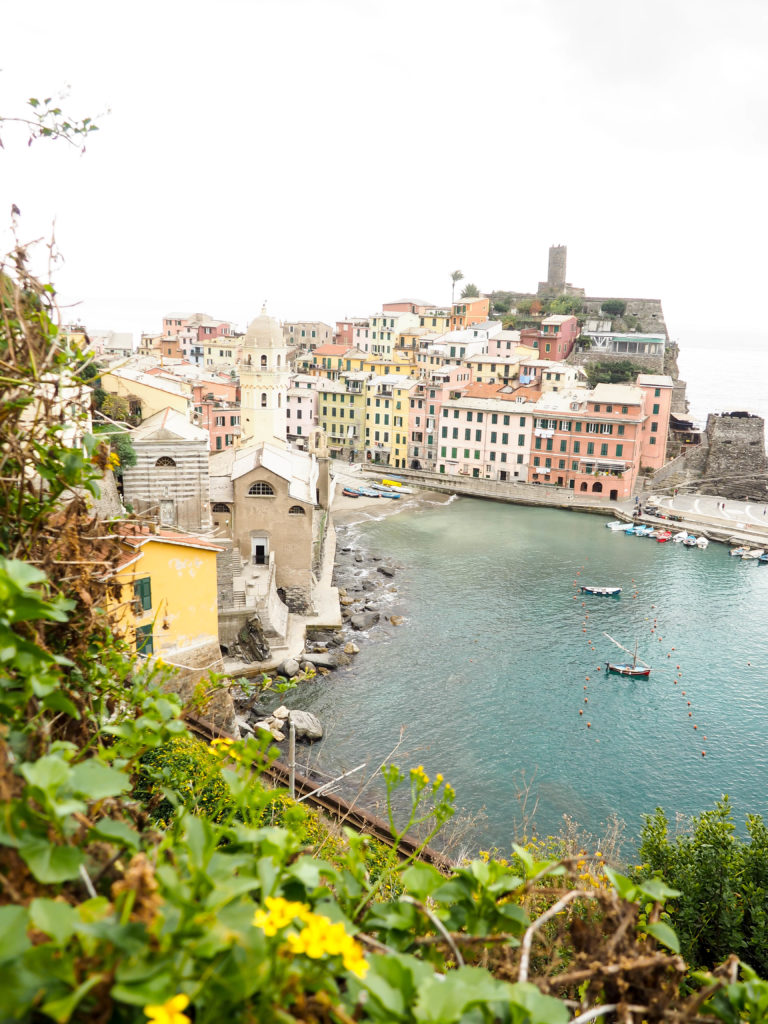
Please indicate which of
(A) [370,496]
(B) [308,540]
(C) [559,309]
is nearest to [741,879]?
(B) [308,540]

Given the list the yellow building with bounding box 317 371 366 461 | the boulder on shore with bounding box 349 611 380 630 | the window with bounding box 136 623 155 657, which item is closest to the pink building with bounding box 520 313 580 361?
the yellow building with bounding box 317 371 366 461

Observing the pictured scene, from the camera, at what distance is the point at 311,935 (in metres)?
2.07

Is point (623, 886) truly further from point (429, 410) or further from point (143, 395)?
point (429, 410)

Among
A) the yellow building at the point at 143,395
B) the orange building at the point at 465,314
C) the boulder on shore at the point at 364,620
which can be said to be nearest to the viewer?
the boulder on shore at the point at 364,620

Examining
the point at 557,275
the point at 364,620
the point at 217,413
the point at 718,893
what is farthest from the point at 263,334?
the point at 557,275

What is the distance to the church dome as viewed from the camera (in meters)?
39.9

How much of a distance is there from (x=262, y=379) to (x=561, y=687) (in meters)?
23.1

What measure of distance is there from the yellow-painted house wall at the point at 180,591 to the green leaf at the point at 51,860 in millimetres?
13920

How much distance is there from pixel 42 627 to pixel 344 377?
6470cm

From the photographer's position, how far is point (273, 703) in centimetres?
2381

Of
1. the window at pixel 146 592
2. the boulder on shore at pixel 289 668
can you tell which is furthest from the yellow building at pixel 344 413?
the window at pixel 146 592

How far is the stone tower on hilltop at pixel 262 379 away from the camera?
40250 mm

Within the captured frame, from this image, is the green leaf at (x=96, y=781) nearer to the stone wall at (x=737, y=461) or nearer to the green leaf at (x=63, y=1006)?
the green leaf at (x=63, y=1006)

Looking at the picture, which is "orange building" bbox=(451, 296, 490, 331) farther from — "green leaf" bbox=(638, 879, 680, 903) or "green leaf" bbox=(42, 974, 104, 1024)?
"green leaf" bbox=(42, 974, 104, 1024)
